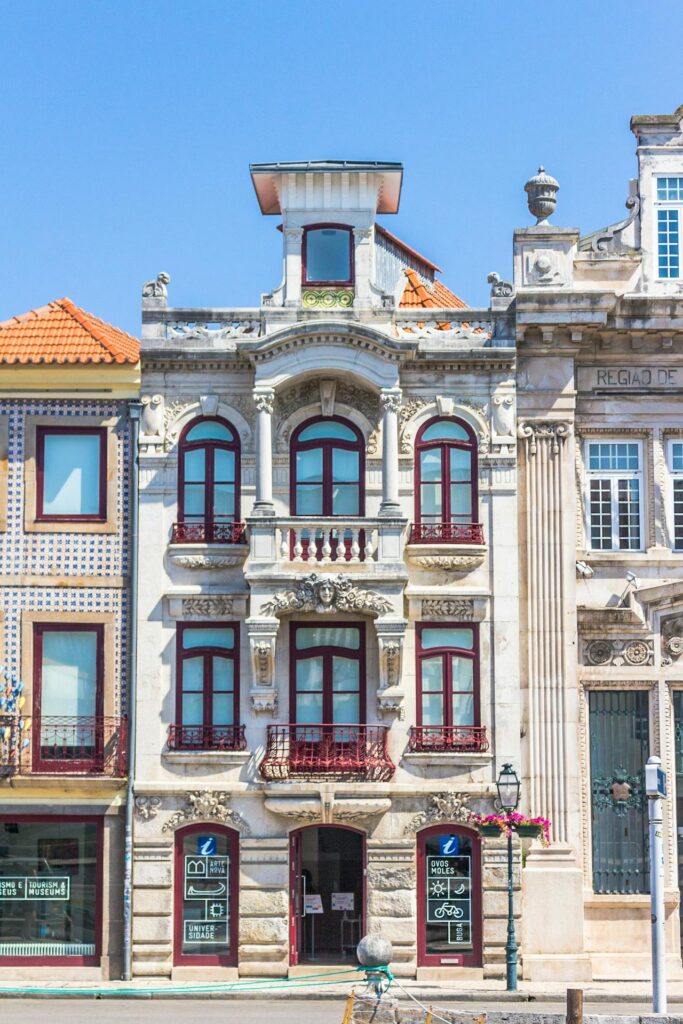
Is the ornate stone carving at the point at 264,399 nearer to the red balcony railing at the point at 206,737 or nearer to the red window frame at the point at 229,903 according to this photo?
the red balcony railing at the point at 206,737

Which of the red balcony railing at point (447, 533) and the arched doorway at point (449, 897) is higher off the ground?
the red balcony railing at point (447, 533)

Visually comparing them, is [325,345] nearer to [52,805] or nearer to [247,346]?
[247,346]

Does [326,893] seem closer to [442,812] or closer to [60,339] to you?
[442,812]

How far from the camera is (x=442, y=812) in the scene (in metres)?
35.1

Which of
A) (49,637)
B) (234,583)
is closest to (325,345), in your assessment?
(234,583)

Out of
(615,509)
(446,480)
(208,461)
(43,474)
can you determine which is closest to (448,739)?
(446,480)

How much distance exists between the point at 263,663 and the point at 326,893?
444 cm

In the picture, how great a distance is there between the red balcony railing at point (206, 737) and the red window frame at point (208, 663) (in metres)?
0.11

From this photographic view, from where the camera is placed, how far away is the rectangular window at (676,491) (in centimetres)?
3684

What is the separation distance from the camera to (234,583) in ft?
118

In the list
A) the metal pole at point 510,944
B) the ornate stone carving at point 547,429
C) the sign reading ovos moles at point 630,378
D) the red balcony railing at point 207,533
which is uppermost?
the sign reading ovos moles at point 630,378

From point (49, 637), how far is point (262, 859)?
18.2ft

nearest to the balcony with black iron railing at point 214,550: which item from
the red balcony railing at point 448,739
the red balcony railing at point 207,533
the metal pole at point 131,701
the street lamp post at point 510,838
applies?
the red balcony railing at point 207,533

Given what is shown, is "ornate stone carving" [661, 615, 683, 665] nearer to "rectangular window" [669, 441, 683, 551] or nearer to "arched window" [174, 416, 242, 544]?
"rectangular window" [669, 441, 683, 551]
